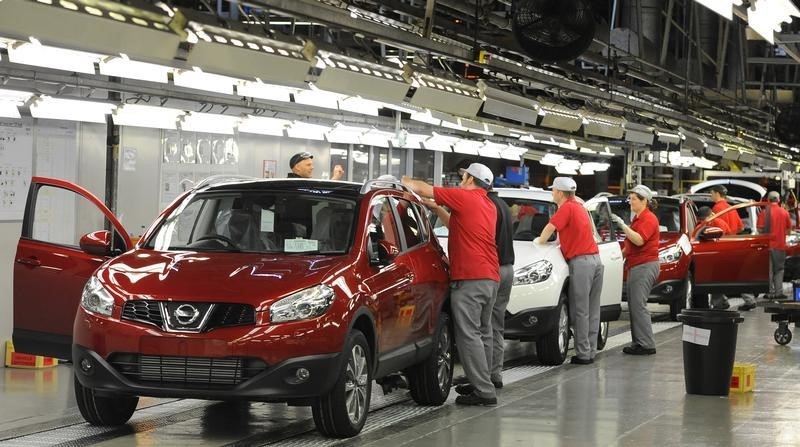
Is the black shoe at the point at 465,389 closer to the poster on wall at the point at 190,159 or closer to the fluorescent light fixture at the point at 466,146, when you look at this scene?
the poster on wall at the point at 190,159

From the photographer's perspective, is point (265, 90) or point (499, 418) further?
point (265, 90)

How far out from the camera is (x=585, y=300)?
1406cm

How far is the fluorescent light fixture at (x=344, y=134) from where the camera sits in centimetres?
1961

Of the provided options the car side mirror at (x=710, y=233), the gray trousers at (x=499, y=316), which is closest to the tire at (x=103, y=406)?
the gray trousers at (x=499, y=316)

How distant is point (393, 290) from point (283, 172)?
10.6 meters

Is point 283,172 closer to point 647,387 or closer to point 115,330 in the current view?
point 647,387

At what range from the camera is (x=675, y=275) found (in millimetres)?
19422

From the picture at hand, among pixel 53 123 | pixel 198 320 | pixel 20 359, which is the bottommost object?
pixel 20 359

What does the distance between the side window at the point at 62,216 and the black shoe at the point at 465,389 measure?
4678mm

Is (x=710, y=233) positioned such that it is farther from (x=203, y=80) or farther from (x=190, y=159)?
(x=203, y=80)

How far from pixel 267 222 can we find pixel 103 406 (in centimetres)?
173

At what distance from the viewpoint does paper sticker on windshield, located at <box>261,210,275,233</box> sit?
31.9 feet

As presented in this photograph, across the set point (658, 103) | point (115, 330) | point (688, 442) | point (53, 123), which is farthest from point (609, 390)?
point (658, 103)

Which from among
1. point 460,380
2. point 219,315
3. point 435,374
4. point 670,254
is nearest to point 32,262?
point 219,315
